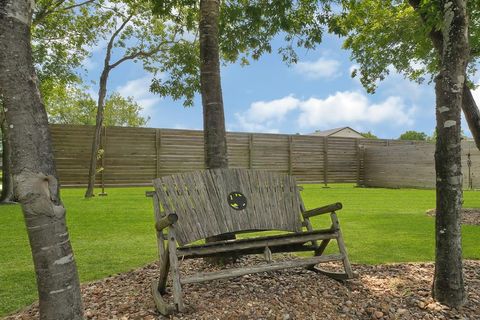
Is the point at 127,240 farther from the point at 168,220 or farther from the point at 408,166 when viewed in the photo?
the point at 408,166

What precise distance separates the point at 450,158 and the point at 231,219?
162 cm

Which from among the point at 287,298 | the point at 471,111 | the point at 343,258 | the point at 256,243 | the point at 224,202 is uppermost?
the point at 471,111

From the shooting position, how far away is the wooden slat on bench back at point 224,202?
10.1 feet

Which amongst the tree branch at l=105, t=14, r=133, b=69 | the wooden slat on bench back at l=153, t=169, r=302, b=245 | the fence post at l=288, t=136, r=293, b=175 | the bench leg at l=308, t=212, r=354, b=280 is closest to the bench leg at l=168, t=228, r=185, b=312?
the wooden slat on bench back at l=153, t=169, r=302, b=245

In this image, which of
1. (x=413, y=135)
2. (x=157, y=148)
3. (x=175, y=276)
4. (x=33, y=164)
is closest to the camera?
(x=33, y=164)

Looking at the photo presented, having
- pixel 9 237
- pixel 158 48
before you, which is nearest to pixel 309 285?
pixel 9 237

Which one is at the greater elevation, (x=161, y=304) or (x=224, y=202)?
(x=224, y=202)

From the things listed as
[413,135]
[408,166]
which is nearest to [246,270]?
[408,166]

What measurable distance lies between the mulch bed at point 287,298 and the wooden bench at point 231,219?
147 mm

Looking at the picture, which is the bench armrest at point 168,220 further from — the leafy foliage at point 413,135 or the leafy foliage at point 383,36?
the leafy foliage at point 413,135

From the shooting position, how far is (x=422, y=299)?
9.49 ft

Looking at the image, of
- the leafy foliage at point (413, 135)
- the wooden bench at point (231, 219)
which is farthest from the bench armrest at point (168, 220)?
the leafy foliage at point (413, 135)

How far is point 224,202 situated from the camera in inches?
129

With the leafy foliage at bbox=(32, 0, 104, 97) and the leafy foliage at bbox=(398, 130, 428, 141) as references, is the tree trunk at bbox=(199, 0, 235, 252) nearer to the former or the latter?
the leafy foliage at bbox=(32, 0, 104, 97)
